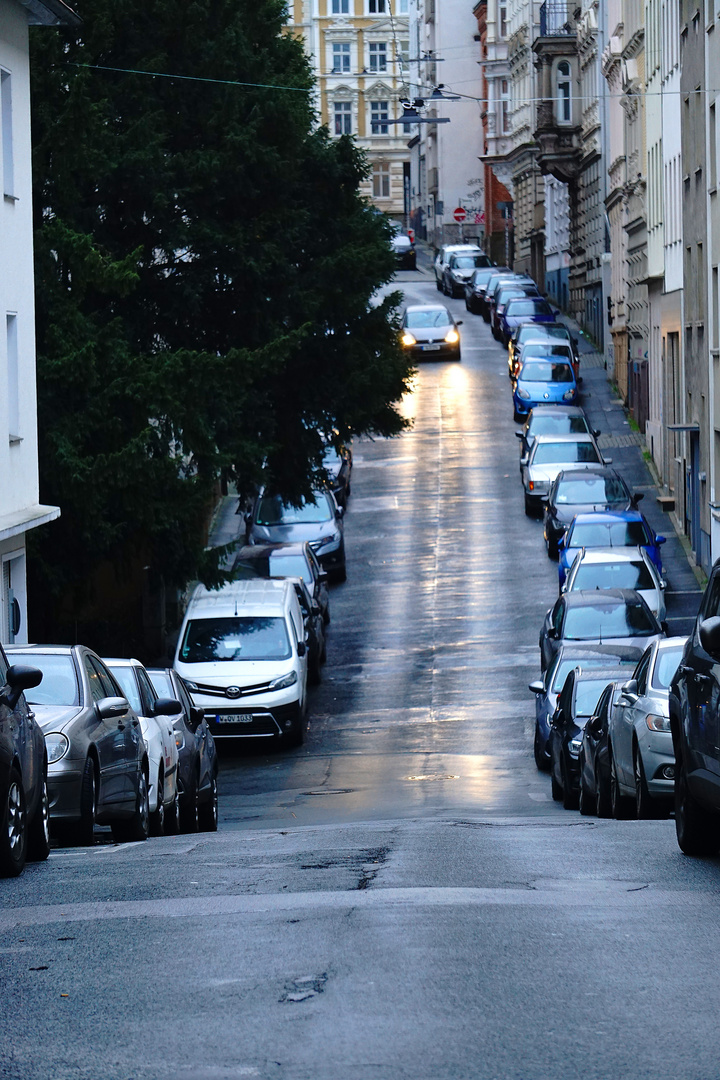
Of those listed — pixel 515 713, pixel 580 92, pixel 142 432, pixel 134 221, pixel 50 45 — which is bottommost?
pixel 515 713

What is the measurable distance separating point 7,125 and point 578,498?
1599 centimetres

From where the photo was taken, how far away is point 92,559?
89.2 feet

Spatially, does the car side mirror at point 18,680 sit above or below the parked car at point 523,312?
below

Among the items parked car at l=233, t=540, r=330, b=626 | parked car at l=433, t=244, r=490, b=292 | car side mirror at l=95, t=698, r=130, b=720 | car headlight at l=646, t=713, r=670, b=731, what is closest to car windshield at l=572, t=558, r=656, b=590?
parked car at l=233, t=540, r=330, b=626

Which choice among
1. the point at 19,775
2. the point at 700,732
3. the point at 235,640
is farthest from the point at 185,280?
the point at 700,732

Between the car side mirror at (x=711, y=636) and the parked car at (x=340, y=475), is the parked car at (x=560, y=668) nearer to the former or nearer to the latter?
the car side mirror at (x=711, y=636)

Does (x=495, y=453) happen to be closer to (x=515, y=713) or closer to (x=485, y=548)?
(x=485, y=548)

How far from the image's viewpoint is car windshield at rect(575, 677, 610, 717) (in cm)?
1900

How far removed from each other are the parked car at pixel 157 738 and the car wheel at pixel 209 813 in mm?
890

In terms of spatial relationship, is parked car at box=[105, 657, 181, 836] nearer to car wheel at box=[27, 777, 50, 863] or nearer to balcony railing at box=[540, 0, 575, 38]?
car wheel at box=[27, 777, 50, 863]

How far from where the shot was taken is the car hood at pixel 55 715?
12102 mm

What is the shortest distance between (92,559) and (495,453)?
23696 millimetres

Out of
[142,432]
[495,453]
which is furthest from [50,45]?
[495,453]

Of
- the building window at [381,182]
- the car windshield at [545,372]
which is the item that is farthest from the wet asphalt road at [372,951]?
the building window at [381,182]
